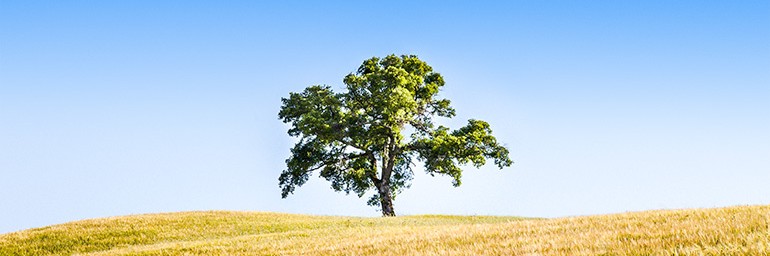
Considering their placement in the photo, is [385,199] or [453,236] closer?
[453,236]

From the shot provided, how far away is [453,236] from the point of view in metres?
15.6

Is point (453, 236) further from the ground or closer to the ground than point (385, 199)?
closer to the ground

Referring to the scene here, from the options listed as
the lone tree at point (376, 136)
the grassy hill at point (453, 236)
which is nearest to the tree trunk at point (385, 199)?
the lone tree at point (376, 136)

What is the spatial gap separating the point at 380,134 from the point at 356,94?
141 inches

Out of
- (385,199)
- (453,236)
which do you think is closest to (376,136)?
(385,199)

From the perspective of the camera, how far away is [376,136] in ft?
142

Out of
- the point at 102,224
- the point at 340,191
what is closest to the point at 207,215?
the point at 102,224

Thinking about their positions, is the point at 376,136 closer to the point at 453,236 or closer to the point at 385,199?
the point at 385,199

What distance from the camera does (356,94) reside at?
148 feet

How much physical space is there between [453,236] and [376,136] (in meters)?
27.9

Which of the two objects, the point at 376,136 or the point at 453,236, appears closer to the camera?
the point at 453,236

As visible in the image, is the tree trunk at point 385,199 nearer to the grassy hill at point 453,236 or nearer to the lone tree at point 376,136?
the lone tree at point 376,136

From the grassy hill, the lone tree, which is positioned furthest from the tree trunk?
the grassy hill

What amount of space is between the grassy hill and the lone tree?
10.7m
